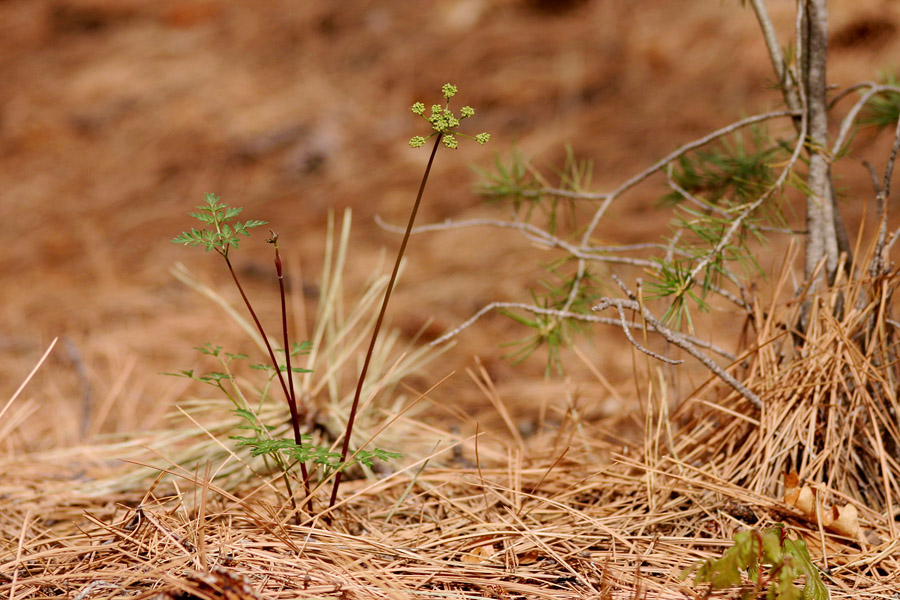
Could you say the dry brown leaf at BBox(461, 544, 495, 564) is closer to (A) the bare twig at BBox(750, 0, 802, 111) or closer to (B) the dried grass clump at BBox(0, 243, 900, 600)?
(B) the dried grass clump at BBox(0, 243, 900, 600)

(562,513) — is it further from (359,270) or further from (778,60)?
(359,270)

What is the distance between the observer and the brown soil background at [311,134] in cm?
294

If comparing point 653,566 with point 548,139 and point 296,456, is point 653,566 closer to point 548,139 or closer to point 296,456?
point 296,456

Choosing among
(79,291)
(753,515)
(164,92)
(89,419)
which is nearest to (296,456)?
(753,515)

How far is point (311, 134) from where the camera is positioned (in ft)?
13.2

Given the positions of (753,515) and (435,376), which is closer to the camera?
(753,515)

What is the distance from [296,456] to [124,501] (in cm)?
60

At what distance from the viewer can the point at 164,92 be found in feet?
14.2

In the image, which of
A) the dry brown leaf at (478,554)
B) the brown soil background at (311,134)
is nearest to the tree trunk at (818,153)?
the dry brown leaf at (478,554)

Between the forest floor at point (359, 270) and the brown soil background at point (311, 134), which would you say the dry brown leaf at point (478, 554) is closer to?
the forest floor at point (359, 270)

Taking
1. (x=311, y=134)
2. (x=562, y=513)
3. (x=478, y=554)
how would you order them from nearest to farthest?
(x=478, y=554), (x=562, y=513), (x=311, y=134)

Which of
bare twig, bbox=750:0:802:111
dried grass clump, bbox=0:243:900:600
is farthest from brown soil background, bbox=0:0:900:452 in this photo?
bare twig, bbox=750:0:802:111

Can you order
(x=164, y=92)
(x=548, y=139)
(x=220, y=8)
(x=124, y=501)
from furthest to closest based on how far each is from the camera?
(x=220, y=8) → (x=164, y=92) → (x=548, y=139) → (x=124, y=501)

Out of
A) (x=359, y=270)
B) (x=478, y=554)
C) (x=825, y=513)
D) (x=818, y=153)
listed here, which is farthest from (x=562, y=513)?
(x=359, y=270)
